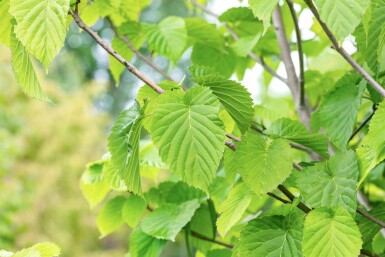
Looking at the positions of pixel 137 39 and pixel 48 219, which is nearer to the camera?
pixel 137 39

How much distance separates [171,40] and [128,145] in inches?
18.5

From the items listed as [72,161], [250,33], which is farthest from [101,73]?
[250,33]

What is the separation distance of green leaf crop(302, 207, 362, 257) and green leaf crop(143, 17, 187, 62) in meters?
0.54

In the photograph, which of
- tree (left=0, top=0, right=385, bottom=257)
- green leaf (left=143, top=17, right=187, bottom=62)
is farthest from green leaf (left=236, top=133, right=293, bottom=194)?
green leaf (left=143, top=17, right=187, bottom=62)

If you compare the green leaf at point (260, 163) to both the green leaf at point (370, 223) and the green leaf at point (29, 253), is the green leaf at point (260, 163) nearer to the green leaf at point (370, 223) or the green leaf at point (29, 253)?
the green leaf at point (370, 223)

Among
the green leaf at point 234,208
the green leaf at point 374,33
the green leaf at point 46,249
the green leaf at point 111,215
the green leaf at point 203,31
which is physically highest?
the green leaf at point 374,33

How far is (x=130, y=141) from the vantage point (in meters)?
0.74

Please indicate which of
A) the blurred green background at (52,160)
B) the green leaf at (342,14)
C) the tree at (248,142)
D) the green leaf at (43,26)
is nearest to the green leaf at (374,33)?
the tree at (248,142)

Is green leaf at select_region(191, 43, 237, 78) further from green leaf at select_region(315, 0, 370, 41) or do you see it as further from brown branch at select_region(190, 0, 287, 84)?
green leaf at select_region(315, 0, 370, 41)

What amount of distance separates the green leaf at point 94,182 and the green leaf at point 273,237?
0.46 m

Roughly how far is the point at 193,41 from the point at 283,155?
0.58 m

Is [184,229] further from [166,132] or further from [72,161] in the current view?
[72,161]

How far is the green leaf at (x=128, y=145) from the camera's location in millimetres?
729

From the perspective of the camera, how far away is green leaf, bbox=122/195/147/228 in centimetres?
117
